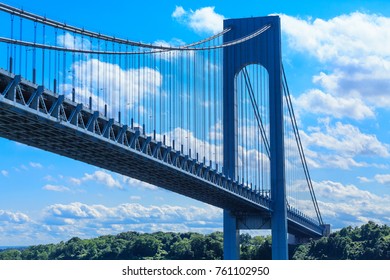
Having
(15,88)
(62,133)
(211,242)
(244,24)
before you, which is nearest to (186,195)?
(244,24)

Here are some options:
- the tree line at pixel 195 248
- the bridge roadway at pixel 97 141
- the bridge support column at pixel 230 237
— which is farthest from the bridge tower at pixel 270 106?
the tree line at pixel 195 248

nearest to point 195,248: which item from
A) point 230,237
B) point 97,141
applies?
point 230,237

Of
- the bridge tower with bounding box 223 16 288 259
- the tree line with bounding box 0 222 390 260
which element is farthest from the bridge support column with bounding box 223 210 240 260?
the tree line with bounding box 0 222 390 260

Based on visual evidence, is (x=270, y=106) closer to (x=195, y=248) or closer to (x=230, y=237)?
(x=230, y=237)

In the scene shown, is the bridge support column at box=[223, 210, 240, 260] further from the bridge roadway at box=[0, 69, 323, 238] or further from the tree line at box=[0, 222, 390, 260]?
the tree line at box=[0, 222, 390, 260]

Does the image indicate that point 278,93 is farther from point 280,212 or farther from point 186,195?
point 186,195
